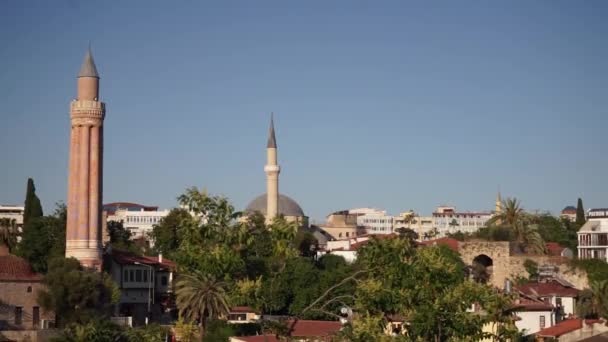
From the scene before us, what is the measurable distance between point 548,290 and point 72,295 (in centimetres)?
2696

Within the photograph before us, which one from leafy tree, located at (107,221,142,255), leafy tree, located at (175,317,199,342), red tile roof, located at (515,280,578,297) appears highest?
leafy tree, located at (107,221,142,255)

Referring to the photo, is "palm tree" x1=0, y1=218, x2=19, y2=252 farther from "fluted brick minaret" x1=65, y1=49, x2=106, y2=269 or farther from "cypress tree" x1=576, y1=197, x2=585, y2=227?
"cypress tree" x1=576, y1=197, x2=585, y2=227

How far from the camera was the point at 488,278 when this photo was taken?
271 feet

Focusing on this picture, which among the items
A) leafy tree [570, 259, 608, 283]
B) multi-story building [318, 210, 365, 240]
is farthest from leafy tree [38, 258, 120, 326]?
multi-story building [318, 210, 365, 240]

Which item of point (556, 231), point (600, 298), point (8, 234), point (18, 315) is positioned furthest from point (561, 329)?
point (556, 231)

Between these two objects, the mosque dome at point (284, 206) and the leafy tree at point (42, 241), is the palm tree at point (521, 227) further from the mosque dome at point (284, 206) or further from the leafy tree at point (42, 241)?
the mosque dome at point (284, 206)

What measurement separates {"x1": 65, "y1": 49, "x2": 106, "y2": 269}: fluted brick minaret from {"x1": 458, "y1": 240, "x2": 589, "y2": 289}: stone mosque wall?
24.5 meters

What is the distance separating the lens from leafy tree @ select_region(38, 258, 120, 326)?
62781 mm

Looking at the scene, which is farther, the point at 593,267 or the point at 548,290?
the point at 593,267

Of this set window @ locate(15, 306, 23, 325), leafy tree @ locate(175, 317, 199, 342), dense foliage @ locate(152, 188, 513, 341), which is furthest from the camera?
window @ locate(15, 306, 23, 325)

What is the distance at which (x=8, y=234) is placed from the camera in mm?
83062

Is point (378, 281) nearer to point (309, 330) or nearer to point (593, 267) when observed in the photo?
point (309, 330)

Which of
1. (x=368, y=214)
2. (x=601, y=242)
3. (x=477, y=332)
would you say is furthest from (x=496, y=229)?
(x=368, y=214)

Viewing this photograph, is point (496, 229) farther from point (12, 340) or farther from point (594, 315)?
point (12, 340)
